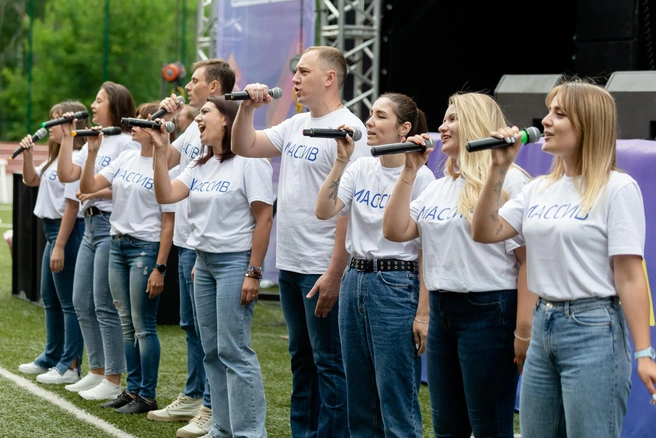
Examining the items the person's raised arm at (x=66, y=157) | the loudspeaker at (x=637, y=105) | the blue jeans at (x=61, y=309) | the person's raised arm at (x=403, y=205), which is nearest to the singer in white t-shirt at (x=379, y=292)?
the person's raised arm at (x=403, y=205)

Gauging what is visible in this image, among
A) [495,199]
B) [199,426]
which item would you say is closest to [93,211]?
[199,426]

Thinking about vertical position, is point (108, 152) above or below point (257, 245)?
above

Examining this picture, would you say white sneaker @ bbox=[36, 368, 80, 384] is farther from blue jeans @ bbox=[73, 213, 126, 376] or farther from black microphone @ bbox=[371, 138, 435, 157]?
black microphone @ bbox=[371, 138, 435, 157]

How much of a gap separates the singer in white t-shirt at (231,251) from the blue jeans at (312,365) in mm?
170

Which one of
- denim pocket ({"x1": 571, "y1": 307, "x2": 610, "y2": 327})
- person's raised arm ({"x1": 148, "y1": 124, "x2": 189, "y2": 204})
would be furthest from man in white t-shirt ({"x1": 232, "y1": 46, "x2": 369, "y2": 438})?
denim pocket ({"x1": 571, "y1": 307, "x2": 610, "y2": 327})

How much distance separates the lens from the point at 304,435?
4625mm

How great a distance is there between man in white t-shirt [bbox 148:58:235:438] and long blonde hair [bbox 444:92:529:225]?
6.05 feet

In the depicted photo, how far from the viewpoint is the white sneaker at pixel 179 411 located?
5.54m

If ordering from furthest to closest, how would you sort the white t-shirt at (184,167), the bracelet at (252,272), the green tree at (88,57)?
the green tree at (88,57) < the white t-shirt at (184,167) < the bracelet at (252,272)

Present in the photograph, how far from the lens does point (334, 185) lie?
4.00 meters

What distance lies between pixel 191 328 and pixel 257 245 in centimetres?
111

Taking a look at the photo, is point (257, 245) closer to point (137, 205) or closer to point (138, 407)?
point (137, 205)

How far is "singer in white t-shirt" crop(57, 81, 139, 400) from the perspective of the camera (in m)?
5.85

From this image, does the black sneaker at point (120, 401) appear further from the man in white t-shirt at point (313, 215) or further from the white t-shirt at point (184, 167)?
the man in white t-shirt at point (313, 215)
